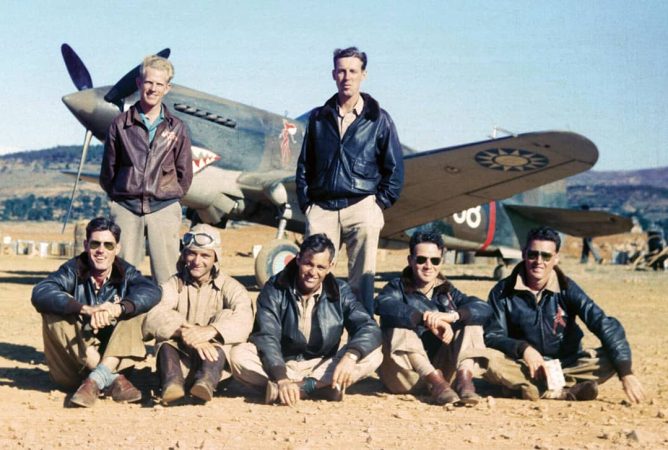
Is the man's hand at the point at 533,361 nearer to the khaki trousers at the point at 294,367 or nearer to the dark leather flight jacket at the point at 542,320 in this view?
the dark leather flight jacket at the point at 542,320

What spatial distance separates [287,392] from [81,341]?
1198mm

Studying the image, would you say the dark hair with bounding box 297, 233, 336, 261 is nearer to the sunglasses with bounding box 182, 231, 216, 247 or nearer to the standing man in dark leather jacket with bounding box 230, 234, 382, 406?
the standing man in dark leather jacket with bounding box 230, 234, 382, 406

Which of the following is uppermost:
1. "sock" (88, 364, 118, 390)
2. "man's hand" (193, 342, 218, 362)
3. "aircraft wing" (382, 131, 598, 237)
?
"aircraft wing" (382, 131, 598, 237)

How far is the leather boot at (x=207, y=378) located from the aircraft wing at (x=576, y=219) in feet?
42.8

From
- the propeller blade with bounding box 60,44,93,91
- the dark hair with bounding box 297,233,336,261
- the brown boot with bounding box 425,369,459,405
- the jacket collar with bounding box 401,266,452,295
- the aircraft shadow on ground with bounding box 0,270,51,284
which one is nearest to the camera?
the brown boot with bounding box 425,369,459,405

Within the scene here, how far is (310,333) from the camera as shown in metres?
4.96

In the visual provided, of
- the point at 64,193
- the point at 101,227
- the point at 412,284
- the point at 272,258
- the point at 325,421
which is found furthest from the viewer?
the point at 64,193

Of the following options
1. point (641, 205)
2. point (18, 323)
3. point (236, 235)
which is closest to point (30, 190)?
point (236, 235)

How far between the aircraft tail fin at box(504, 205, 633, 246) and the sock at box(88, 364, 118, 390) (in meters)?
13.3

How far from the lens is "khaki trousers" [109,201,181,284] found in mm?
5477

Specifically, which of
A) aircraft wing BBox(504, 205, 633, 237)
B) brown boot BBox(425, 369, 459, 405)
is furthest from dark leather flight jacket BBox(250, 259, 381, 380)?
aircraft wing BBox(504, 205, 633, 237)

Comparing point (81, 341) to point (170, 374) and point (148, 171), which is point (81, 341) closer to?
point (170, 374)


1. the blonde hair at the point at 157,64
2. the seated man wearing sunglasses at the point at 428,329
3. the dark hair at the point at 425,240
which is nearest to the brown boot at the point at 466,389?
the seated man wearing sunglasses at the point at 428,329

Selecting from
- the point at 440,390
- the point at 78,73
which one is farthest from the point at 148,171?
the point at 78,73
